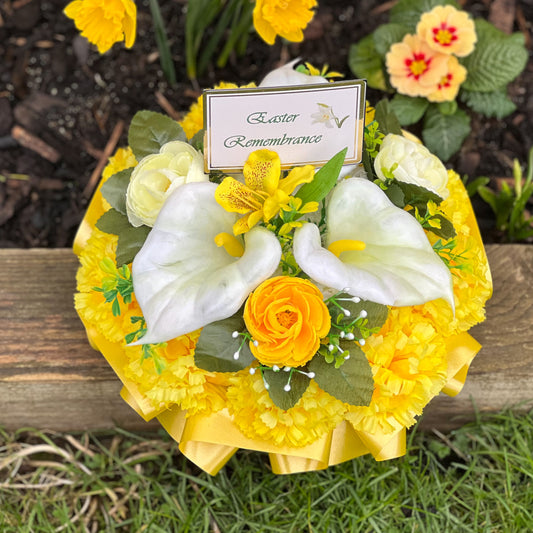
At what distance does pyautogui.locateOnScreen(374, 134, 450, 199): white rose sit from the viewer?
82 cm

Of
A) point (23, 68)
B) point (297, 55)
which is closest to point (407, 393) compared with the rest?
point (297, 55)

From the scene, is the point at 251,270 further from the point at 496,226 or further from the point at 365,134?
the point at 496,226

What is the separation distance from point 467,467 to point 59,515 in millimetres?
798

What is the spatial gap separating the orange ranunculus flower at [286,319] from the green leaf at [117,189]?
0.96 feet

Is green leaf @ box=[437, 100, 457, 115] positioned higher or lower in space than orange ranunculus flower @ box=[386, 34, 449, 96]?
lower

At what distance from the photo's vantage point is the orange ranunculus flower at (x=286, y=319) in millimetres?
691

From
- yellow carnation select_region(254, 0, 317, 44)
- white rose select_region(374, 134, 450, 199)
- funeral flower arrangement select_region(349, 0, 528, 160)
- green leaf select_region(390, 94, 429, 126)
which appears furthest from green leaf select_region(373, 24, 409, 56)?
white rose select_region(374, 134, 450, 199)

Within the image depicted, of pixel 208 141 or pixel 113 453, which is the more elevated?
pixel 208 141

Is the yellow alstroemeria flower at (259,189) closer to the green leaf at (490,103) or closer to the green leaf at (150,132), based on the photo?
the green leaf at (150,132)

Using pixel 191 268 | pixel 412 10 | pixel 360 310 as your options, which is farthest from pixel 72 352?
pixel 412 10

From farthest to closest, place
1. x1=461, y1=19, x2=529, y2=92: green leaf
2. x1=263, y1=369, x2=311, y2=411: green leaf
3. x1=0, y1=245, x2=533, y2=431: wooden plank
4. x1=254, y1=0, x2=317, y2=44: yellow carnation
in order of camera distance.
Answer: x1=461, y1=19, x2=529, y2=92: green leaf → x1=0, y1=245, x2=533, y2=431: wooden plank → x1=254, y1=0, x2=317, y2=44: yellow carnation → x1=263, y1=369, x2=311, y2=411: green leaf

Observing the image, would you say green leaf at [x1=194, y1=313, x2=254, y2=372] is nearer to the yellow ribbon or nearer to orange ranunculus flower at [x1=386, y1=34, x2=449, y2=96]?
the yellow ribbon

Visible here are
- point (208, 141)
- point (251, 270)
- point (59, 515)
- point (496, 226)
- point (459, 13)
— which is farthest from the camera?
point (496, 226)

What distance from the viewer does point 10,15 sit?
5.01ft
